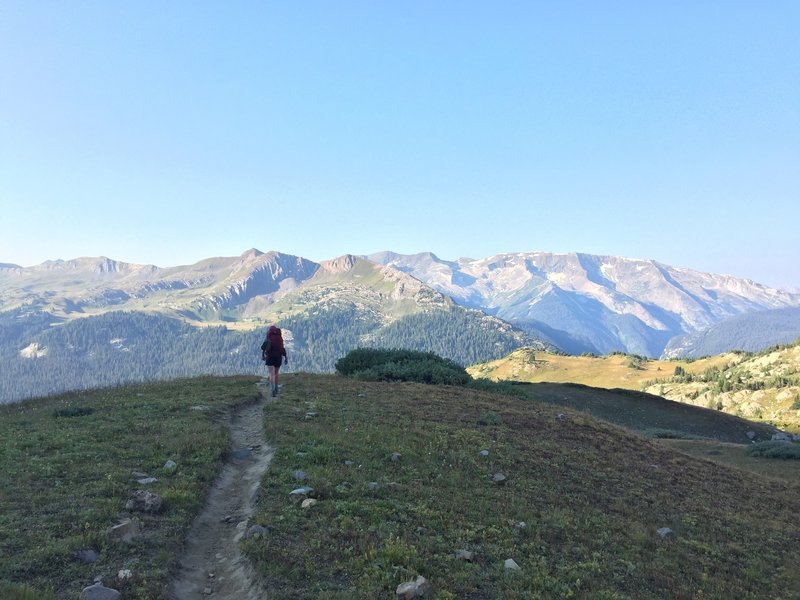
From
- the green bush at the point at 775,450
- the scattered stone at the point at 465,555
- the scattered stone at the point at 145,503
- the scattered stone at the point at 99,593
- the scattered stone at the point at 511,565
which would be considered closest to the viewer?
the scattered stone at the point at 99,593

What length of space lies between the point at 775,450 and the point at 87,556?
4401cm

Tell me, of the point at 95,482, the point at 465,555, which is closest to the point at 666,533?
the point at 465,555

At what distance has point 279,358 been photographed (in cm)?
2970

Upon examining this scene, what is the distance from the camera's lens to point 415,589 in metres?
8.84

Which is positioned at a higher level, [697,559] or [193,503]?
[193,503]

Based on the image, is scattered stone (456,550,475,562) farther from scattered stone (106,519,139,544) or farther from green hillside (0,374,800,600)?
scattered stone (106,519,139,544)

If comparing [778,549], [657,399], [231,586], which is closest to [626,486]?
[778,549]

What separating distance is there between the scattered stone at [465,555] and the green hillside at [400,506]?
0.60 ft

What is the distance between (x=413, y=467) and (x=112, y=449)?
10554mm

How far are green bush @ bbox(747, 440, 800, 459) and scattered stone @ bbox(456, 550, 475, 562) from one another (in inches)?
1409

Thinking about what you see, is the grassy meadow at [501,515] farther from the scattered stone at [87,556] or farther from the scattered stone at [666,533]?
the scattered stone at [87,556]

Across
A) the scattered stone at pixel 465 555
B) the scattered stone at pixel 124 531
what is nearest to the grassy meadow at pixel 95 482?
the scattered stone at pixel 124 531

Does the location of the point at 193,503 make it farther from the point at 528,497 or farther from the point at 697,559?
the point at 697,559

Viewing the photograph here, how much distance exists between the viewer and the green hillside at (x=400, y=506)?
9.63 meters
